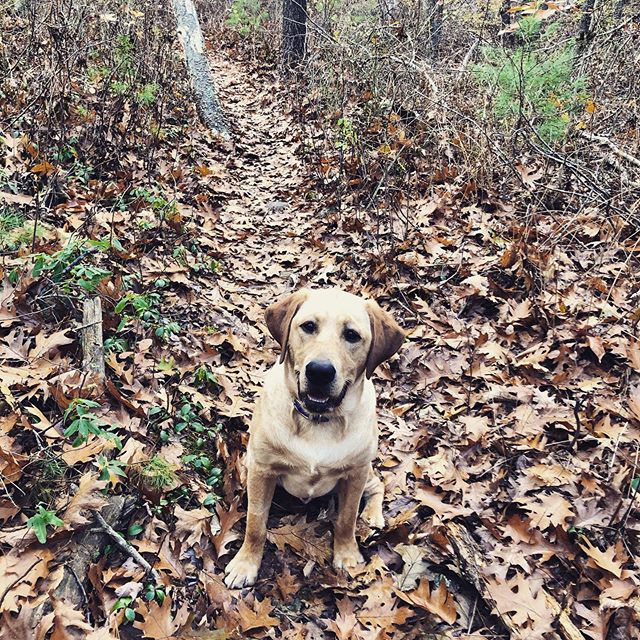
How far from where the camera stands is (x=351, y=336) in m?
2.94

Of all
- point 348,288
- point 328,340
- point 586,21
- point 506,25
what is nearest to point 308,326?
point 328,340

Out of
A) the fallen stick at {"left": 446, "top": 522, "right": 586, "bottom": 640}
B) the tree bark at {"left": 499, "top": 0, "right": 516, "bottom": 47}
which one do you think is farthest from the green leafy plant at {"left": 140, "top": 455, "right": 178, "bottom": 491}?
the tree bark at {"left": 499, "top": 0, "right": 516, "bottom": 47}

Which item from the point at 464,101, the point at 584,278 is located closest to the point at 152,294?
the point at 584,278

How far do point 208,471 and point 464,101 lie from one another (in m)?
7.14

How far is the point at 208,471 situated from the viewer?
3.49 m

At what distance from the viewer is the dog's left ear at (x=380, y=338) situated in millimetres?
3041

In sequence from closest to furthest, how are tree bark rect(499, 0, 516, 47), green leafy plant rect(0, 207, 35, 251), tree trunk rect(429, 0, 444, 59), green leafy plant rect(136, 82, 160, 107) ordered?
1. green leafy plant rect(0, 207, 35, 251)
2. green leafy plant rect(136, 82, 160, 107)
3. tree trunk rect(429, 0, 444, 59)
4. tree bark rect(499, 0, 516, 47)

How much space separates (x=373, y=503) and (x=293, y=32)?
1194cm

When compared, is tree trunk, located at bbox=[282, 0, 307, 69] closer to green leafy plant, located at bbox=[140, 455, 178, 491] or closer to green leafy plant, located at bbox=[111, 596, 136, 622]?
green leafy plant, located at bbox=[140, 455, 178, 491]

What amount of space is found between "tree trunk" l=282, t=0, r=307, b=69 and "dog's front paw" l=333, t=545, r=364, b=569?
A: 11.4m

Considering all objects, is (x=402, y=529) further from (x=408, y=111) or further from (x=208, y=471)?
(x=408, y=111)

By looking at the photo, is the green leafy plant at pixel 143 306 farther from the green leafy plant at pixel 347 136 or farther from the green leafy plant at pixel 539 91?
the green leafy plant at pixel 539 91

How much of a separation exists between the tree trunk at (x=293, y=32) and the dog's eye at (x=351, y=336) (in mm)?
10690

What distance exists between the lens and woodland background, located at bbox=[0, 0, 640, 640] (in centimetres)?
270
